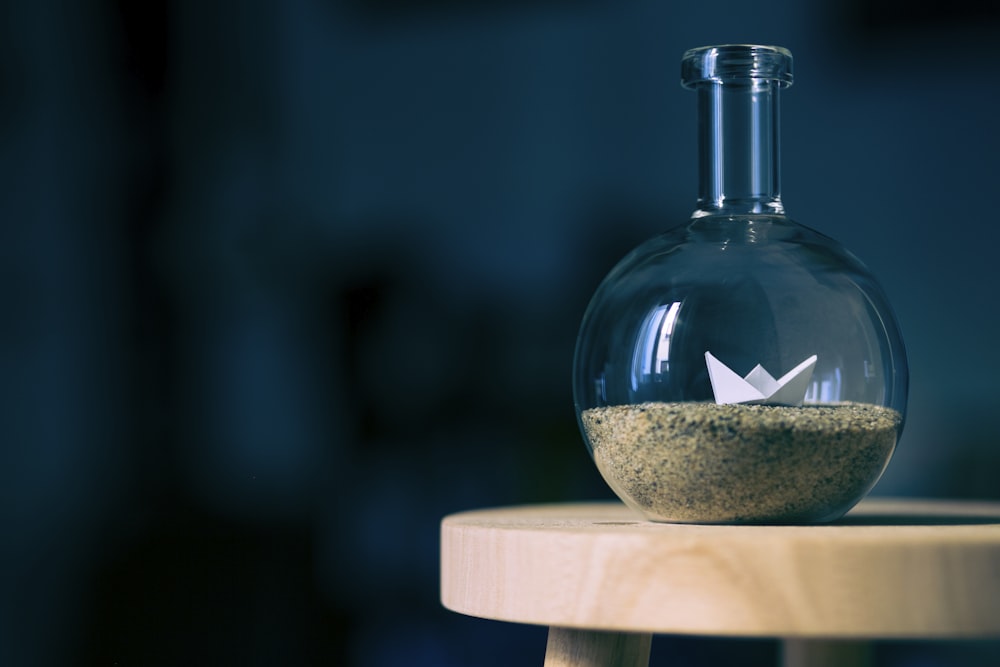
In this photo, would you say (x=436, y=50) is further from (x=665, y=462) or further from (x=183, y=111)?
(x=665, y=462)

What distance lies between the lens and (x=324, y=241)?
1.83m

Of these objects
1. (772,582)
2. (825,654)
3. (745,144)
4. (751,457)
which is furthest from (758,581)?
(825,654)

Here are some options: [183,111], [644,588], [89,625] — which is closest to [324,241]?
[183,111]

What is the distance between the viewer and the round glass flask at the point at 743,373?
2.27 ft

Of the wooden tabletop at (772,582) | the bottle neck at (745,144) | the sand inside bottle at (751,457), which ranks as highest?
the bottle neck at (745,144)

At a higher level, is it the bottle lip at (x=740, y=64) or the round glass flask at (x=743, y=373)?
the bottle lip at (x=740, y=64)

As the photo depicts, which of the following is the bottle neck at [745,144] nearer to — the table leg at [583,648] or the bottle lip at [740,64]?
the bottle lip at [740,64]

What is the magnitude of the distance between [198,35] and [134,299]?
42 cm

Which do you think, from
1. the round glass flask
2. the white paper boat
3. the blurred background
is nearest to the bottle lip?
the round glass flask

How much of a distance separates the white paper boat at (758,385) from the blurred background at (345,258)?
102cm

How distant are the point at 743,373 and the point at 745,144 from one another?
17 cm

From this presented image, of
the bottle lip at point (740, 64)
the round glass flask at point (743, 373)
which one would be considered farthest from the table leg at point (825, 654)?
the bottle lip at point (740, 64)

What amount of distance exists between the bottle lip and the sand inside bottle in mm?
224

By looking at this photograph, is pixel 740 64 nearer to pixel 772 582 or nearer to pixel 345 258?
pixel 772 582
